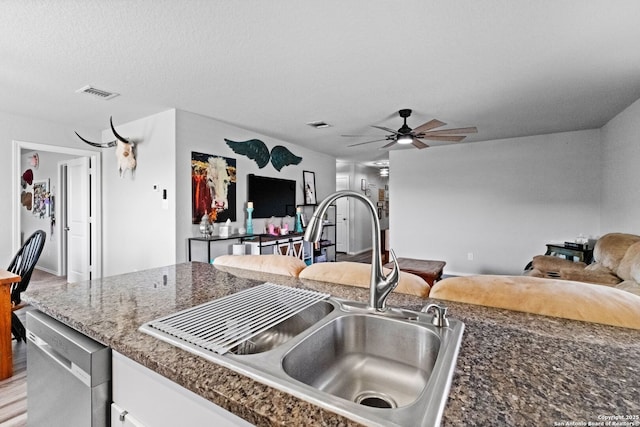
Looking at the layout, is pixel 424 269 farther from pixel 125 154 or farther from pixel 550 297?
pixel 125 154

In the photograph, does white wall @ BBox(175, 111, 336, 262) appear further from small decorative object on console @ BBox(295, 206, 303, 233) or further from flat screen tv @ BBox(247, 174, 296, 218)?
small decorative object on console @ BBox(295, 206, 303, 233)

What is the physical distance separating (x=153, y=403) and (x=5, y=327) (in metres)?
2.34

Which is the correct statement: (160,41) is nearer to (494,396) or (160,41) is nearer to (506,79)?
(494,396)

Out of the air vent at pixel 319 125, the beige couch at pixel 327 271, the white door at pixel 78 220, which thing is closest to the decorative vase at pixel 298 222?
the air vent at pixel 319 125

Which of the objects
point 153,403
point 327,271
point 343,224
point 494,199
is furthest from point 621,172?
point 343,224

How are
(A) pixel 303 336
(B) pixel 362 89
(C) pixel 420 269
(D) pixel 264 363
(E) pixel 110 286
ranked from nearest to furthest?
(D) pixel 264 363, (A) pixel 303 336, (E) pixel 110 286, (B) pixel 362 89, (C) pixel 420 269

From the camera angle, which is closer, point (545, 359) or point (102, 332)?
point (545, 359)

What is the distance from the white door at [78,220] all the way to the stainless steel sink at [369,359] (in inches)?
197

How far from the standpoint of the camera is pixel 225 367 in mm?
694

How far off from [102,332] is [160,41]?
6.69 feet

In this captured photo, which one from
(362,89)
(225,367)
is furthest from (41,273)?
(225,367)

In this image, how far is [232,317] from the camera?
97 cm

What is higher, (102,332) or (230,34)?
(230,34)

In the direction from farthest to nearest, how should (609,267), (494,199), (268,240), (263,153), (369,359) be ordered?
(494,199) → (263,153) → (268,240) → (609,267) → (369,359)
